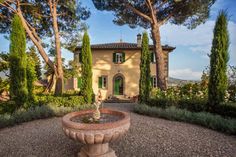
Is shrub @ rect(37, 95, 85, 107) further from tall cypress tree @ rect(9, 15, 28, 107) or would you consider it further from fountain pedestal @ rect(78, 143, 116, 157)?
fountain pedestal @ rect(78, 143, 116, 157)

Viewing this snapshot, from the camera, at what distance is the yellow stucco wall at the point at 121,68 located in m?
17.4

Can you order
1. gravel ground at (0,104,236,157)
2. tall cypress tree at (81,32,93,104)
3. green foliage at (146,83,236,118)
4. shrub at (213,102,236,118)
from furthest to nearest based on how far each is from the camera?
tall cypress tree at (81,32,93,104)
green foliage at (146,83,236,118)
shrub at (213,102,236,118)
gravel ground at (0,104,236,157)

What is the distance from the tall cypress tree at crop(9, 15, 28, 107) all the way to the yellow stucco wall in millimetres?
9375

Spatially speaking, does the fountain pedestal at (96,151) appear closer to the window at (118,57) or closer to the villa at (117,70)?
the villa at (117,70)

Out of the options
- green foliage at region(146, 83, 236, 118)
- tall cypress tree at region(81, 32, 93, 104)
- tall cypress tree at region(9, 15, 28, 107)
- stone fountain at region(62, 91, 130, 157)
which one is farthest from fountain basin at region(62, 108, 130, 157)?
tall cypress tree at region(81, 32, 93, 104)

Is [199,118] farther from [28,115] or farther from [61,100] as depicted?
[28,115]

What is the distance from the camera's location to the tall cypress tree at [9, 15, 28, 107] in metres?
8.13

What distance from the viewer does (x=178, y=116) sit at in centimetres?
724

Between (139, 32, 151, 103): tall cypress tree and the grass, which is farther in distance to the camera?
(139, 32, 151, 103): tall cypress tree

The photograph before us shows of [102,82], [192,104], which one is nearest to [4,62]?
[102,82]

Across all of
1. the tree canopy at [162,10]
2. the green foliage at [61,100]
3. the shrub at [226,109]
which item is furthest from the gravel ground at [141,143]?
the tree canopy at [162,10]

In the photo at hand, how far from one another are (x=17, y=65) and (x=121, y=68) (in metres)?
10.8

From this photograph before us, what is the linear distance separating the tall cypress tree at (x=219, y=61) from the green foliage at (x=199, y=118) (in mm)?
1122

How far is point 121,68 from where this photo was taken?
17.5 m
